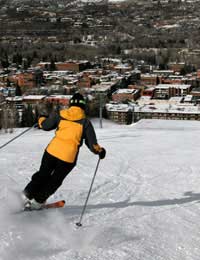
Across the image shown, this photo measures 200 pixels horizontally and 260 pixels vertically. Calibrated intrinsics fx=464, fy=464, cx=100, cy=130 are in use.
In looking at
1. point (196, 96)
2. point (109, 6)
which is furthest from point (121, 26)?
point (196, 96)

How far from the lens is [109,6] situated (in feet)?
273

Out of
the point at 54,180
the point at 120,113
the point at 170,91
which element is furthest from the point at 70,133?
the point at 170,91

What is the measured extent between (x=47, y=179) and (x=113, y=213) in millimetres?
408

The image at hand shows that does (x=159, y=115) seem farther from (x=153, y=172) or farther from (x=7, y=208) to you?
(x=7, y=208)

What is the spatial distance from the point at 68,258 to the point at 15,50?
4289cm

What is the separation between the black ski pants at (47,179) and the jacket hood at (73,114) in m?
0.20

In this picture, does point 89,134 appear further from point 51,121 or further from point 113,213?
point 113,213

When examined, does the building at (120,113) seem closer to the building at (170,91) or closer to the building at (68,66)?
the building at (170,91)

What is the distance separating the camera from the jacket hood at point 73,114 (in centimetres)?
212

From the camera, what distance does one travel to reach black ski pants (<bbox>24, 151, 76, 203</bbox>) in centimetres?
213

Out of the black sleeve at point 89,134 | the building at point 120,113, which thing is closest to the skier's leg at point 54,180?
Answer: the black sleeve at point 89,134

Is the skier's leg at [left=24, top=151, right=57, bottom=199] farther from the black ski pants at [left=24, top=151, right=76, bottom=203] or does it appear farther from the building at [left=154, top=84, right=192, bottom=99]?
the building at [left=154, top=84, right=192, bottom=99]

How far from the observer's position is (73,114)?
6.95 feet

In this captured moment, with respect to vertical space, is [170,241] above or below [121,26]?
above
